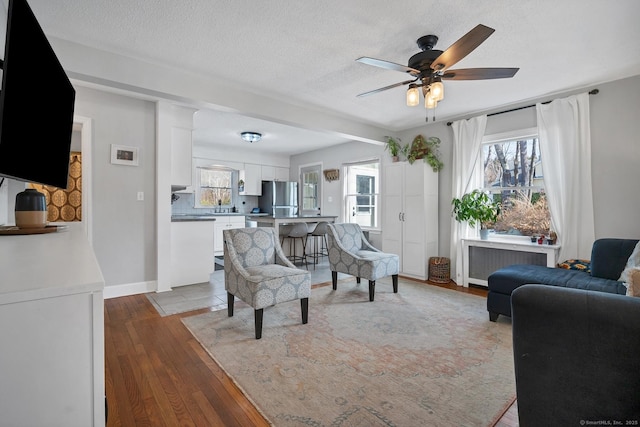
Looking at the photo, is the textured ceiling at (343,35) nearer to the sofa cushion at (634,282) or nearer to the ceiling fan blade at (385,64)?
the ceiling fan blade at (385,64)

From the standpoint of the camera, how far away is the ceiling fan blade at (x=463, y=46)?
184cm

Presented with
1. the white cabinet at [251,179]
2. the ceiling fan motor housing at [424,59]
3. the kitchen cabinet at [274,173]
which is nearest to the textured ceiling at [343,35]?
the ceiling fan motor housing at [424,59]

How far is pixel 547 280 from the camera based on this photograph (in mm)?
2729

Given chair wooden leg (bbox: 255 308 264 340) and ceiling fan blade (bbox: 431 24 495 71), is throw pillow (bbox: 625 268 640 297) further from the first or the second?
chair wooden leg (bbox: 255 308 264 340)

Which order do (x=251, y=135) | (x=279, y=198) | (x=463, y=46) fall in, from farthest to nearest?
(x=279, y=198)
(x=251, y=135)
(x=463, y=46)

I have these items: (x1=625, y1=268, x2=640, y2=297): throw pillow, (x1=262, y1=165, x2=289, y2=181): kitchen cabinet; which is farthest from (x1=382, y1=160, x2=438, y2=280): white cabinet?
(x1=262, y1=165, x2=289, y2=181): kitchen cabinet

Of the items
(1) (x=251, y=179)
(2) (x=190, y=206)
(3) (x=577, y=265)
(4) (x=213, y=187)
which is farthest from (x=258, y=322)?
(1) (x=251, y=179)

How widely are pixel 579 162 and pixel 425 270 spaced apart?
7.48 feet

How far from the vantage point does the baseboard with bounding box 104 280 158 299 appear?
360cm

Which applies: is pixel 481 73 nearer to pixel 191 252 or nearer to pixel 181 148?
pixel 181 148

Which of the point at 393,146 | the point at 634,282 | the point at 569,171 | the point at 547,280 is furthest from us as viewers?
the point at 393,146

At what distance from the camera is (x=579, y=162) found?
346cm

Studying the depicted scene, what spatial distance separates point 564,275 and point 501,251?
4.33 feet

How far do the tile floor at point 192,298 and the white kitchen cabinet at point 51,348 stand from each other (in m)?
2.69
